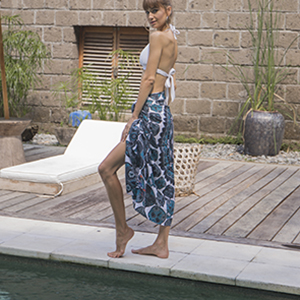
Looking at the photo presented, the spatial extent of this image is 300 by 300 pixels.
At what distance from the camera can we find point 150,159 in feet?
11.2

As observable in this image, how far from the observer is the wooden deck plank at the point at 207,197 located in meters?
4.45

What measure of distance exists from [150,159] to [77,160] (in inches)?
106

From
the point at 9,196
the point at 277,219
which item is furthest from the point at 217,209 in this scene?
the point at 9,196

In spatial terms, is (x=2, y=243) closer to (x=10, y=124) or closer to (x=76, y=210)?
(x=76, y=210)

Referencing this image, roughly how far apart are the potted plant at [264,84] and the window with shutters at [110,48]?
66.6 inches

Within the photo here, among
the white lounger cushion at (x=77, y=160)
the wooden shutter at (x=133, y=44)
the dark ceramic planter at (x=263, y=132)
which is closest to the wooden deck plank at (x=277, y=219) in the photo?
the white lounger cushion at (x=77, y=160)

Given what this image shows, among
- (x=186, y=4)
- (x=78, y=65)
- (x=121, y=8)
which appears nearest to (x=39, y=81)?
(x=78, y=65)

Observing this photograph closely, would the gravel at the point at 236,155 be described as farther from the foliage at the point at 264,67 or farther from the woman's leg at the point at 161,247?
the woman's leg at the point at 161,247

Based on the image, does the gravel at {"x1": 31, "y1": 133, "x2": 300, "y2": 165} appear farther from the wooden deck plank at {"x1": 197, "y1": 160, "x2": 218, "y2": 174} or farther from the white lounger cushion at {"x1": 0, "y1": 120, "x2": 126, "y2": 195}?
the white lounger cushion at {"x1": 0, "y1": 120, "x2": 126, "y2": 195}

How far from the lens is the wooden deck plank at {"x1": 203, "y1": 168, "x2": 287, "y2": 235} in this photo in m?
4.32

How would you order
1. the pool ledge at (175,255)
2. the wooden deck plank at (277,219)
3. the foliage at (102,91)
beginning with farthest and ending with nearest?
the foliage at (102,91)
the wooden deck plank at (277,219)
the pool ledge at (175,255)

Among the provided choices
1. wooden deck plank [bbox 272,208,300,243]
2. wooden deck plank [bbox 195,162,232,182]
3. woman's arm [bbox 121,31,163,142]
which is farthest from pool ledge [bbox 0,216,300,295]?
wooden deck plank [bbox 195,162,232,182]

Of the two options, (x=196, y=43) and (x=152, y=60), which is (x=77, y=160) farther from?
Answer: (x=196, y=43)

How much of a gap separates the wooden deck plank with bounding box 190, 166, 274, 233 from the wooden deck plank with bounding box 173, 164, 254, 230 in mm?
63
